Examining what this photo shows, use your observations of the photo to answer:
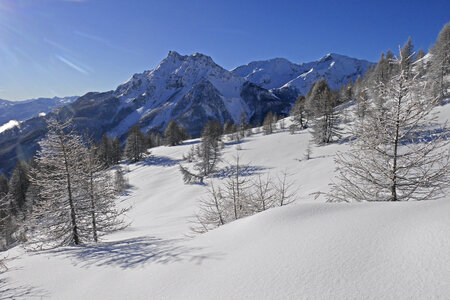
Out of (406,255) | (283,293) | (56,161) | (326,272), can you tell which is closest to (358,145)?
(406,255)

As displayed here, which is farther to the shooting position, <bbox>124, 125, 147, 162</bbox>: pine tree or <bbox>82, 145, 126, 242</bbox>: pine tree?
<bbox>124, 125, 147, 162</bbox>: pine tree

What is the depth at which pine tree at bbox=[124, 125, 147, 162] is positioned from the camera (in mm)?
50719

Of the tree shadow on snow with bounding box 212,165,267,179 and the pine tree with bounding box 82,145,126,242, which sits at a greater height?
the pine tree with bounding box 82,145,126,242

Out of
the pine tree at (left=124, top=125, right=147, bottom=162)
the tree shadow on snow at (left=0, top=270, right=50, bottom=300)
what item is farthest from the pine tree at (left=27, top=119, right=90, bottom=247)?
the pine tree at (left=124, top=125, right=147, bottom=162)

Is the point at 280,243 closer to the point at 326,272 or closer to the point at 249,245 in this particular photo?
the point at 249,245

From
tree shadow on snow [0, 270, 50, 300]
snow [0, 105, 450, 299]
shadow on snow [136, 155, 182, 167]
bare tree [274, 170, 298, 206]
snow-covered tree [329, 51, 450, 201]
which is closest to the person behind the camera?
snow [0, 105, 450, 299]

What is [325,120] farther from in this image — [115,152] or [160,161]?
[115,152]

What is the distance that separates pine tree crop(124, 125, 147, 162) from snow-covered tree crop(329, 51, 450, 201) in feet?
171

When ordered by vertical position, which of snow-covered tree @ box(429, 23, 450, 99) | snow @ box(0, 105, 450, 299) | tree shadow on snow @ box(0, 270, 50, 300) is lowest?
tree shadow on snow @ box(0, 270, 50, 300)

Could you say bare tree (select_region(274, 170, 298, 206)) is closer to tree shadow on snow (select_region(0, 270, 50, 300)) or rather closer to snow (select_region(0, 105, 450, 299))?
snow (select_region(0, 105, 450, 299))

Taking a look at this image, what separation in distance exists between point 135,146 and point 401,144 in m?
53.7

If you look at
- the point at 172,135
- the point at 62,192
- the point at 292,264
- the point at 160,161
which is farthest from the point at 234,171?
the point at 172,135

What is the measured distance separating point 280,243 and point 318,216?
106cm

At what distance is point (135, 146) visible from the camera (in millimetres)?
51312
